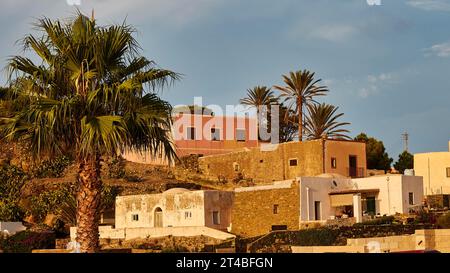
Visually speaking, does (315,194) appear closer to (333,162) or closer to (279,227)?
(279,227)

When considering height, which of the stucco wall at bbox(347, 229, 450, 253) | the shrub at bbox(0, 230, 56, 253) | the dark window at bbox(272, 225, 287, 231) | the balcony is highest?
the balcony

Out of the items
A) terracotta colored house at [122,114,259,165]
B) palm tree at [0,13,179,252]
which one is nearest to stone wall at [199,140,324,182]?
terracotta colored house at [122,114,259,165]

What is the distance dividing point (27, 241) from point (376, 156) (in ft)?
133

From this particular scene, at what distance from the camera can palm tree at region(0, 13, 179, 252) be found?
47.7 feet

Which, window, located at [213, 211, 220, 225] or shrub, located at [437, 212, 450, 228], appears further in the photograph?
window, located at [213, 211, 220, 225]

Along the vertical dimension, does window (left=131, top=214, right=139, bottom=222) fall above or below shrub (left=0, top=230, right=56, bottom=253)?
above

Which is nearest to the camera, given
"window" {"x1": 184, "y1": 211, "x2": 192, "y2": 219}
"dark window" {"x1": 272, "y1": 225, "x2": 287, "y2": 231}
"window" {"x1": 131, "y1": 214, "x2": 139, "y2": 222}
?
"dark window" {"x1": 272, "y1": 225, "x2": 287, "y2": 231}

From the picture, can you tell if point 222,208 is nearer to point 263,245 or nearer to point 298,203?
point 298,203

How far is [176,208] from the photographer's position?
1801 inches

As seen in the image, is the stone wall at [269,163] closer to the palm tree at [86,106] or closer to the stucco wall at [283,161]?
the stucco wall at [283,161]

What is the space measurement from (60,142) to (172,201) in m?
31.4

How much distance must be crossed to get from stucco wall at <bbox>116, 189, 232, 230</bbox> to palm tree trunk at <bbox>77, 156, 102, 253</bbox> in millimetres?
29082

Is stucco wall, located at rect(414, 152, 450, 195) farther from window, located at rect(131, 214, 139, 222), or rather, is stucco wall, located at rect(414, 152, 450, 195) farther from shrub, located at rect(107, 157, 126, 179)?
shrub, located at rect(107, 157, 126, 179)

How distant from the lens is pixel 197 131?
6894cm
